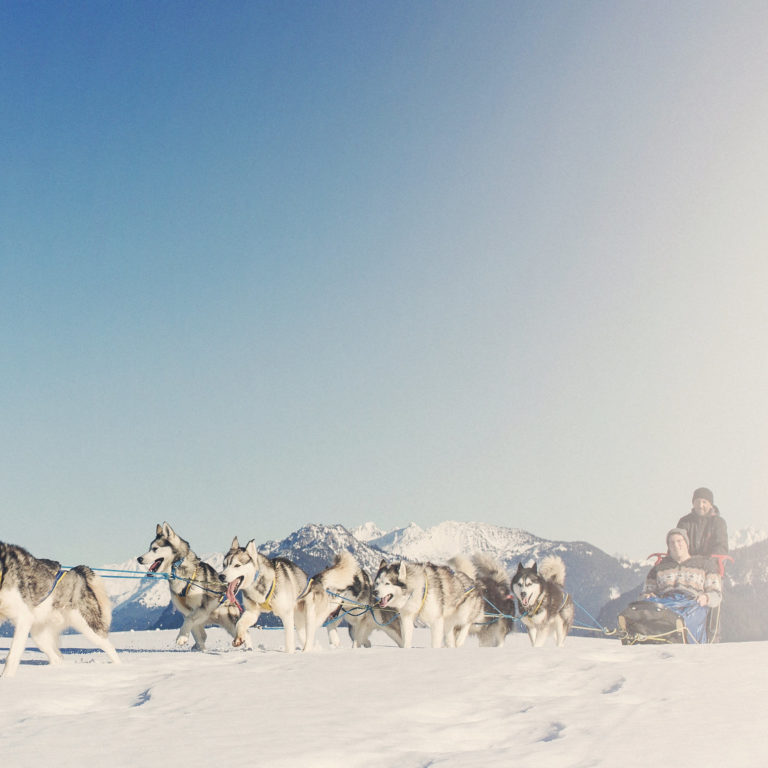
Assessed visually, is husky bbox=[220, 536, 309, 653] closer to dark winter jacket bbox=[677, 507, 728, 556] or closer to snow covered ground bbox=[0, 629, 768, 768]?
snow covered ground bbox=[0, 629, 768, 768]

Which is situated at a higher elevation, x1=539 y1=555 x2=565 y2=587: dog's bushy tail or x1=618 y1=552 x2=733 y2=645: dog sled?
x1=539 y1=555 x2=565 y2=587: dog's bushy tail

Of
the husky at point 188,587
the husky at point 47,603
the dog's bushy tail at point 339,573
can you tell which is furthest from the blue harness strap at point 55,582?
the dog's bushy tail at point 339,573

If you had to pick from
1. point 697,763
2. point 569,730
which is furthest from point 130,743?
point 697,763

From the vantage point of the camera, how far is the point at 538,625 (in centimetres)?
1112

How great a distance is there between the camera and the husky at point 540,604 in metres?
10.9

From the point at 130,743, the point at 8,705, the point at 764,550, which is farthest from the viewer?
the point at 764,550

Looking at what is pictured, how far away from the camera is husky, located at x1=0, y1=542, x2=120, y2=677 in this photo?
6.66 m

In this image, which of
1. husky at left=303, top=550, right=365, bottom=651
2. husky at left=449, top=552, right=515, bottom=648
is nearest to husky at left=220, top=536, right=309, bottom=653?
husky at left=303, top=550, right=365, bottom=651

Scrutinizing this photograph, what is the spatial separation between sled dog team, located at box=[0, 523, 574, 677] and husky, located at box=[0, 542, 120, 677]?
3.6 inches

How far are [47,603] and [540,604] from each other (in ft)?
22.2

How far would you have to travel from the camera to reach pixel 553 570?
12344 mm

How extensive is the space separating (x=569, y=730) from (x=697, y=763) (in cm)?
76

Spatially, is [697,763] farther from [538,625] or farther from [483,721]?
[538,625]

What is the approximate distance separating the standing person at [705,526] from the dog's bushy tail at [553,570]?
2433mm
